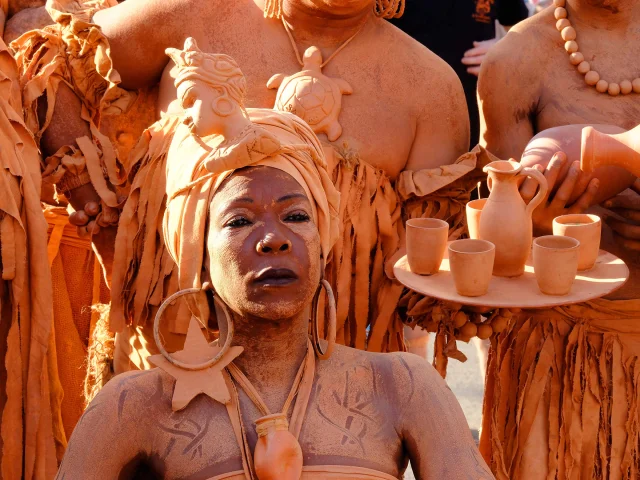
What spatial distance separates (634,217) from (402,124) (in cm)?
71

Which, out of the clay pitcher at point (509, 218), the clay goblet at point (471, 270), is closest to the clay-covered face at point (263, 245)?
the clay goblet at point (471, 270)

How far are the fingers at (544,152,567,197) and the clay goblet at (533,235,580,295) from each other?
10.5 inches

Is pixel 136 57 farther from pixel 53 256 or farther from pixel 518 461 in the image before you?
pixel 518 461

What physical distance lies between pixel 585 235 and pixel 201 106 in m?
1.16

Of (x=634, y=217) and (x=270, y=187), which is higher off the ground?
(x=270, y=187)

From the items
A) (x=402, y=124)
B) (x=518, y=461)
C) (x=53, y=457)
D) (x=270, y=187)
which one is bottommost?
(x=518, y=461)

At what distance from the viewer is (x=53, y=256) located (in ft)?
11.8

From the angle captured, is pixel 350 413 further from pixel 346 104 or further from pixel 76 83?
pixel 76 83

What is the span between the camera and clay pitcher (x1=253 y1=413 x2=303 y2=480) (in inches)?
81.0

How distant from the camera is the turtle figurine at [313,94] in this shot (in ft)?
10.2

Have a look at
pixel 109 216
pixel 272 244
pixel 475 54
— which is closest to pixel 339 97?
pixel 109 216

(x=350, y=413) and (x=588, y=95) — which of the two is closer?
(x=350, y=413)

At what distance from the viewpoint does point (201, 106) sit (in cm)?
232

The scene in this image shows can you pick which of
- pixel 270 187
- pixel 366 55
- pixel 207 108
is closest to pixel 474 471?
pixel 270 187
